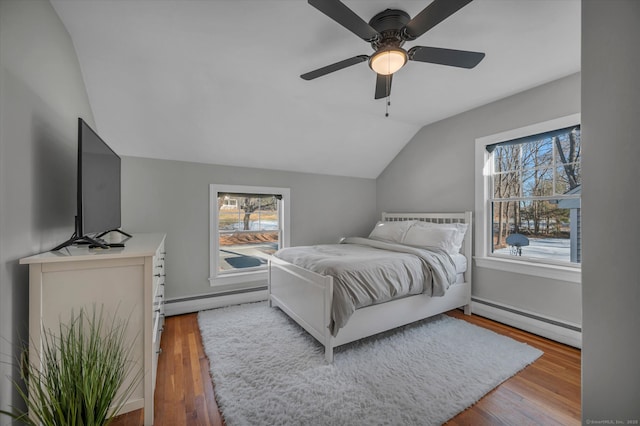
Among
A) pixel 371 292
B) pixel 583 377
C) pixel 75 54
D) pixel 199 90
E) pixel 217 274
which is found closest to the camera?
pixel 583 377

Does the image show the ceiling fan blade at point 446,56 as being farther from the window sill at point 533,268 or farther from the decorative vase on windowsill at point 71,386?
the decorative vase on windowsill at point 71,386

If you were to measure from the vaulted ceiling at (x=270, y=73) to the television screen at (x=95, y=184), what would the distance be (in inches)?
31.8

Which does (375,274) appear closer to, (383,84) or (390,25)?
(383,84)

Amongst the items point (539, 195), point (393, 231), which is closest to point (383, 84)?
point (393, 231)

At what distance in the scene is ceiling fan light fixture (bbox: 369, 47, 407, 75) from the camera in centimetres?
162

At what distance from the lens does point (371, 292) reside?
2188 mm

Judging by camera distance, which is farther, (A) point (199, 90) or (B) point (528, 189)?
(B) point (528, 189)

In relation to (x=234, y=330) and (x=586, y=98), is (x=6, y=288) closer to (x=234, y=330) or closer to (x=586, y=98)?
(x=234, y=330)

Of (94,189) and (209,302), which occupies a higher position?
(94,189)

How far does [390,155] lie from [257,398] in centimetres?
376

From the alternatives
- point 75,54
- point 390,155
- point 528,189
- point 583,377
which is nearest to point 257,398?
point 583,377

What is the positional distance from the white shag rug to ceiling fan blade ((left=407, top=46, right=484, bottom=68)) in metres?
2.26

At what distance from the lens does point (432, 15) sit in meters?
1.36

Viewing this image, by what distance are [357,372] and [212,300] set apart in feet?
6.97
